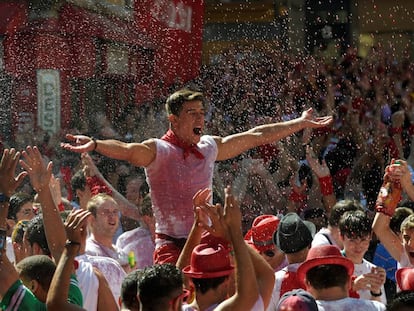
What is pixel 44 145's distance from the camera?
1190 centimetres

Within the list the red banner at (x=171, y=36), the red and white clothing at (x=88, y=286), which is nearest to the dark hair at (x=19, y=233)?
the red and white clothing at (x=88, y=286)

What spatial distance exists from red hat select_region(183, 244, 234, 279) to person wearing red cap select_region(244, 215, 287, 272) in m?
1.21

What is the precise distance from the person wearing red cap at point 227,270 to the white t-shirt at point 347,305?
245mm

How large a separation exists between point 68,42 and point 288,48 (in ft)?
11.6

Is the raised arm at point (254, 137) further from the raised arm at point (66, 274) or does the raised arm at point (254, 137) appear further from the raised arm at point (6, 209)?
the raised arm at point (66, 274)

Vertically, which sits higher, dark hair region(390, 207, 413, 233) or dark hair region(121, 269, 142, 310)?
dark hair region(121, 269, 142, 310)

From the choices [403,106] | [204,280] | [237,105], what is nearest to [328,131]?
[403,106]

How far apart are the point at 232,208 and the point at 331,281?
0.69m

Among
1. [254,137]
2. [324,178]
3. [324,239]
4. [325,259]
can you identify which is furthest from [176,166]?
[324,178]

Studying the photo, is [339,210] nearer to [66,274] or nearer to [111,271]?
[111,271]

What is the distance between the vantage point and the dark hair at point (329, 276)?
4445 mm

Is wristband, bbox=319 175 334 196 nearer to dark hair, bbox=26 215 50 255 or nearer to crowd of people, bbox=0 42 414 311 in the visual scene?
crowd of people, bbox=0 42 414 311

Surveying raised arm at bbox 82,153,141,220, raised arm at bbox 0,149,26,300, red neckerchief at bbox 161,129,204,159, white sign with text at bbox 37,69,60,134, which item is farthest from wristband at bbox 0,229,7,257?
white sign with text at bbox 37,69,60,134

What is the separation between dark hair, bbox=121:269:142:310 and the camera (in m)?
4.14
